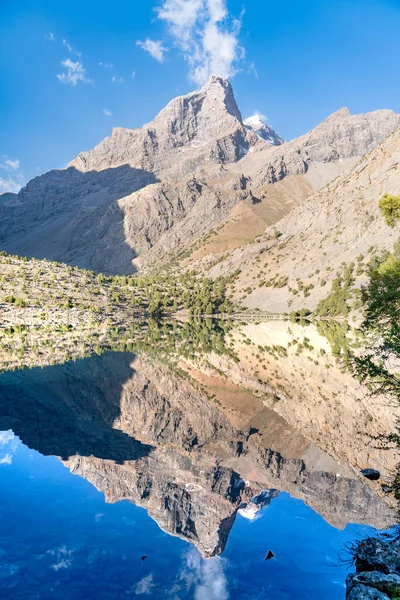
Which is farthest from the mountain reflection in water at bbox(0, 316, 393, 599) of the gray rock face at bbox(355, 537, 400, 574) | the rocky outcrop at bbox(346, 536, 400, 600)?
the rocky outcrop at bbox(346, 536, 400, 600)

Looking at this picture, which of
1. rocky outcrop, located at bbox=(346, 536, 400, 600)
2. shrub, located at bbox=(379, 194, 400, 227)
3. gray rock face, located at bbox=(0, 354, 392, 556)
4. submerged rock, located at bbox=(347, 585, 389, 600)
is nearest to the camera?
submerged rock, located at bbox=(347, 585, 389, 600)

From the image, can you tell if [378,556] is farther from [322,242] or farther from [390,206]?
[322,242]

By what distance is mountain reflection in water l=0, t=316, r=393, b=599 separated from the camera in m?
11.9

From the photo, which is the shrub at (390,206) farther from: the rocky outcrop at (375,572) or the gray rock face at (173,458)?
the rocky outcrop at (375,572)

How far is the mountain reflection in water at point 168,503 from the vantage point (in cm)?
1189

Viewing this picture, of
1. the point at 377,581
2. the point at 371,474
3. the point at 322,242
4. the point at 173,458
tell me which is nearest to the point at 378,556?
the point at 377,581

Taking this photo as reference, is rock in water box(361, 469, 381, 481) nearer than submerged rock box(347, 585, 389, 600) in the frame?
No

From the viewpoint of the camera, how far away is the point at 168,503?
51.5ft

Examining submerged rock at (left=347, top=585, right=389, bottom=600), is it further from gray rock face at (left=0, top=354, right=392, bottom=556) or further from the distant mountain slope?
the distant mountain slope

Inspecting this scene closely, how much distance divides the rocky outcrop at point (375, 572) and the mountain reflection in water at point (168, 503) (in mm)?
1736

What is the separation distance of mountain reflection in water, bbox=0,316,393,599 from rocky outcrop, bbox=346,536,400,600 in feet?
5.70

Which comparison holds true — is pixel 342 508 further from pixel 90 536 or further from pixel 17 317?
pixel 17 317

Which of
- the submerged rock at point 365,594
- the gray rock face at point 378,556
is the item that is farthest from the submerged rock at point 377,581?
the gray rock face at point 378,556

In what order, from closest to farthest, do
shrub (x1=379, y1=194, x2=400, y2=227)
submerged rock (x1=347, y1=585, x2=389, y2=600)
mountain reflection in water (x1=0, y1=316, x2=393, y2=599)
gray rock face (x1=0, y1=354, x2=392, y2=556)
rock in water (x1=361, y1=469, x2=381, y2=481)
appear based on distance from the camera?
1. submerged rock (x1=347, y1=585, x2=389, y2=600)
2. mountain reflection in water (x1=0, y1=316, x2=393, y2=599)
3. gray rock face (x1=0, y1=354, x2=392, y2=556)
4. rock in water (x1=361, y1=469, x2=381, y2=481)
5. shrub (x1=379, y1=194, x2=400, y2=227)
